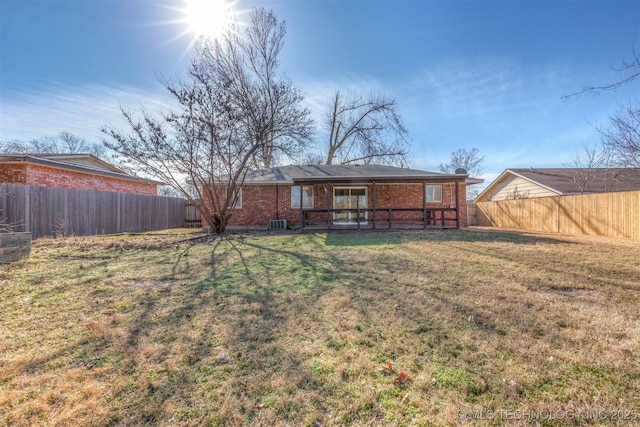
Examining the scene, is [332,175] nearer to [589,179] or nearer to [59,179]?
[59,179]

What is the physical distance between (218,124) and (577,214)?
1547cm

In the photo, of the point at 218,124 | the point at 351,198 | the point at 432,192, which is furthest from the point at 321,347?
the point at 432,192

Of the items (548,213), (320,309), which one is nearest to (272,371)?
(320,309)

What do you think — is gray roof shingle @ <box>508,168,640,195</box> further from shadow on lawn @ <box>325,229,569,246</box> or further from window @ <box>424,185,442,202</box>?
shadow on lawn @ <box>325,229,569,246</box>

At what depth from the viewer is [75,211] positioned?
10.9 meters

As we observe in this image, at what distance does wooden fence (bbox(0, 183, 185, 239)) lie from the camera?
905 cm

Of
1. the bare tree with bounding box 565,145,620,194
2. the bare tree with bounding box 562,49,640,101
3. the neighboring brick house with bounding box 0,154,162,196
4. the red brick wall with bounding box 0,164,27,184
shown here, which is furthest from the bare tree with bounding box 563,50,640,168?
the red brick wall with bounding box 0,164,27,184

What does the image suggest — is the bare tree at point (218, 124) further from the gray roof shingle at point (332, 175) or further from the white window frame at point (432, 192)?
the white window frame at point (432, 192)

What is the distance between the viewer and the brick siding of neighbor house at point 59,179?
440 inches

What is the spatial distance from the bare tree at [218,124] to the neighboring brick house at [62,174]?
460 cm

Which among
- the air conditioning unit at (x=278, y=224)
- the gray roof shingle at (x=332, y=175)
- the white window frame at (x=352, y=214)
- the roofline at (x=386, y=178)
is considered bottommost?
the air conditioning unit at (x=278, y=224)

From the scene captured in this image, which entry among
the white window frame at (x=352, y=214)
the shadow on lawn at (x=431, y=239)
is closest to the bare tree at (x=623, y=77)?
the shadow on lawn at (x=431, y=239)

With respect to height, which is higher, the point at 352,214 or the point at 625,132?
the point at 625,132

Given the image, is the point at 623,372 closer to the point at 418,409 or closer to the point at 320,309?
the point at 418,409
